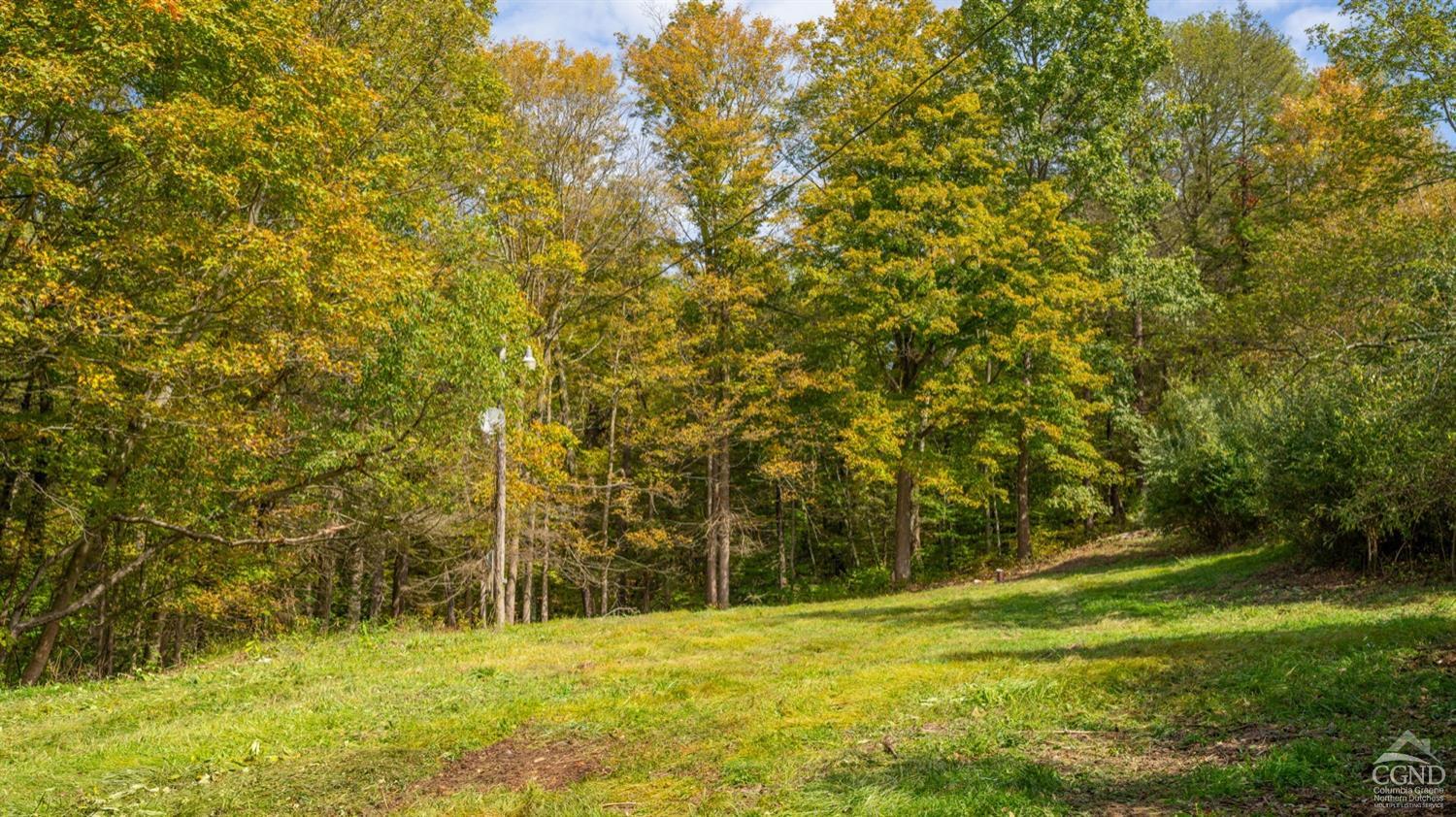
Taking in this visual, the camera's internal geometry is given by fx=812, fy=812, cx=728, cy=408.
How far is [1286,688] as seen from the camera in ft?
17.9

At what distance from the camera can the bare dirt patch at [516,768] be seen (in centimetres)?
502

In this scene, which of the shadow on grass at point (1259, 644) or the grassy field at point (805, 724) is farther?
the shadow on grass at point (1259, 644)

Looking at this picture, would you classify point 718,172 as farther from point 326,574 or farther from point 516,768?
point 516,768

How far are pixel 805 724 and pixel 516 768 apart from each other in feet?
6.57

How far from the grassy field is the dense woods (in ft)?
7.48

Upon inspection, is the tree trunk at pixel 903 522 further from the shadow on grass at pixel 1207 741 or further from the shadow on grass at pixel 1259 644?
the shadow on grass at pixel 1207 741

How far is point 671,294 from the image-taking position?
23.3m

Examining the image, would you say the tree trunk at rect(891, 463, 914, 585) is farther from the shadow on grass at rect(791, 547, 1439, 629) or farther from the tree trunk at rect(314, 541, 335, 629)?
the tree trunk at rect(314, 541, 335, 629)

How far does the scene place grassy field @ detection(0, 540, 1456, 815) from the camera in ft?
14.1

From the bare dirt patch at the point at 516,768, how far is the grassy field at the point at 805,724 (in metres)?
0.02

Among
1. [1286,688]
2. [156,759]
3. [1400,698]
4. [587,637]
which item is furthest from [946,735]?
[587,637]

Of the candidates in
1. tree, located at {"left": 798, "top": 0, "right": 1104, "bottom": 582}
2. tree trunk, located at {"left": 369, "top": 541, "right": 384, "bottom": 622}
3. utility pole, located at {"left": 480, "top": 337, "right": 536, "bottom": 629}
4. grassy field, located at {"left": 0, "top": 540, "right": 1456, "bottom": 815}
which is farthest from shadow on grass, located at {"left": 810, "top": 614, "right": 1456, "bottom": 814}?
tree trunk, located at {"left": 369, "top": 541, "right": 384, "bottom": 622}

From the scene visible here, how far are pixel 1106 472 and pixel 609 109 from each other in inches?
716

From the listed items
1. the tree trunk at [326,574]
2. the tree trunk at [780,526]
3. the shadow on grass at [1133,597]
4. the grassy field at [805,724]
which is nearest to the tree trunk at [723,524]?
the tree trunk at [780,526]
